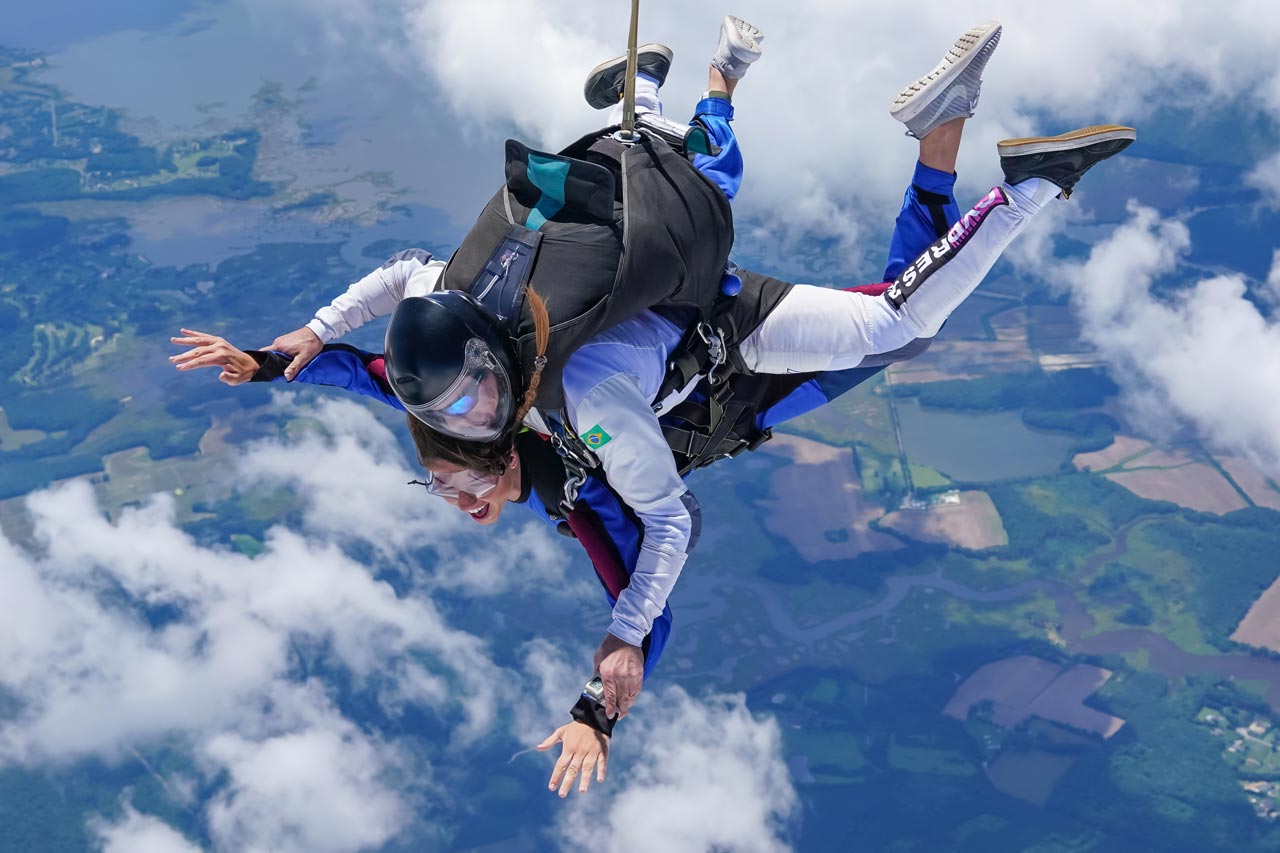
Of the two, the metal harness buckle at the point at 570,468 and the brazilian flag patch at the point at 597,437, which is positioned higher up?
the brazilian flag patch at the point at 597,437

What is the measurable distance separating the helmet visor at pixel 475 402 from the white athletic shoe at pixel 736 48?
7.43 ft

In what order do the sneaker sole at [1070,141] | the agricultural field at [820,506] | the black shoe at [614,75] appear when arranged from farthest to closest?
the agricultural field at [820,506], the black shoe at [614,75], the sneaker sole at [1070,141]

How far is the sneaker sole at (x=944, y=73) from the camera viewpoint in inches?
158

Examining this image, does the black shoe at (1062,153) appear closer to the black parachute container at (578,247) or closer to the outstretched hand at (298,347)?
the black parachute container at (578,247)

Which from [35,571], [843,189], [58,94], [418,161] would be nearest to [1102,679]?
[843,189]

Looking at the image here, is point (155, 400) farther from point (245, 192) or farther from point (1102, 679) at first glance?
point (1102, 679)

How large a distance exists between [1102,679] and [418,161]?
108419mm

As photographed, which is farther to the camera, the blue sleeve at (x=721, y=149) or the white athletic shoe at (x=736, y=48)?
the white athletic shoe at (x=736, y=48)

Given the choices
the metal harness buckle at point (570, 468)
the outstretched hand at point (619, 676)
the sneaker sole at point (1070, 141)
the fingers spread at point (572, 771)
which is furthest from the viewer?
the sneaker sole at point (1070, 141)

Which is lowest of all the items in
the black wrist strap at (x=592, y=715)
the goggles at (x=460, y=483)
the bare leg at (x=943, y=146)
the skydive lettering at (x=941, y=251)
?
the black wrist strap at (x=592, y=715)

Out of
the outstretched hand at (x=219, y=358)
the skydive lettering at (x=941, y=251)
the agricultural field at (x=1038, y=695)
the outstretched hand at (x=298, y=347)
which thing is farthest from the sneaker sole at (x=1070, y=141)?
the agricultural field at (x=1038, y=695)

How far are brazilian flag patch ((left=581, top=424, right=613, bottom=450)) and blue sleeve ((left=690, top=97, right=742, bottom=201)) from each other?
4.01 feet

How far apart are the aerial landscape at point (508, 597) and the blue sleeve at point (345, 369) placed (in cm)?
8875

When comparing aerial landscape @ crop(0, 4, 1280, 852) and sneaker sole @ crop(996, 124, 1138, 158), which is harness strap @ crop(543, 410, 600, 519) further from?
aerial landscape @ crop(0, 4, 1280, 852)
